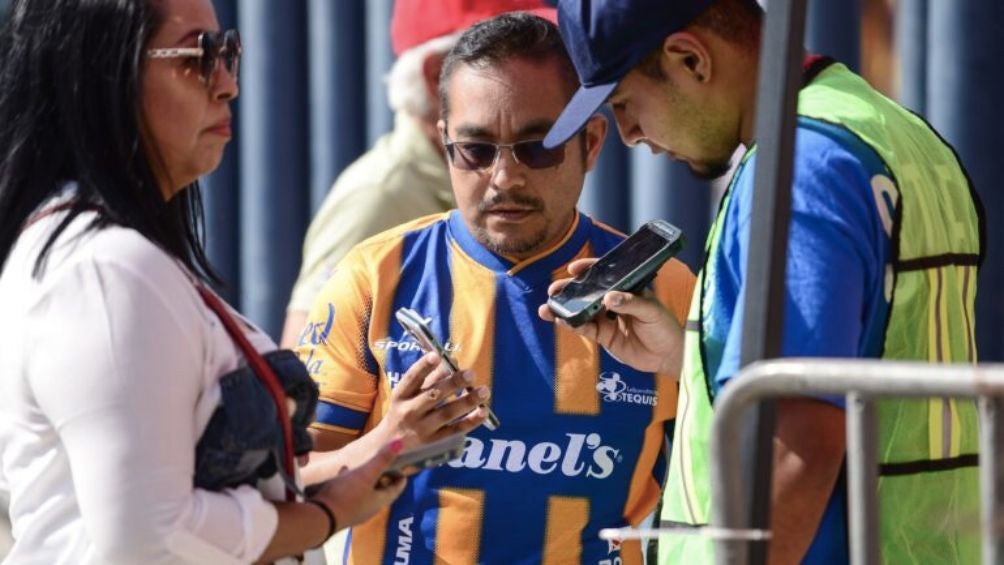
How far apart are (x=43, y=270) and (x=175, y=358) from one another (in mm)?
214

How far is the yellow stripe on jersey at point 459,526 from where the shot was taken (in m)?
3.22

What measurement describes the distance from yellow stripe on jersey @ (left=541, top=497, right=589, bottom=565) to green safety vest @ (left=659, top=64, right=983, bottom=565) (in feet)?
1.84

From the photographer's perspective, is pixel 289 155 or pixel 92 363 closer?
pixel 92 363

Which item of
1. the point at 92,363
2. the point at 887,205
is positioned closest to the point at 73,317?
the point at 92,363

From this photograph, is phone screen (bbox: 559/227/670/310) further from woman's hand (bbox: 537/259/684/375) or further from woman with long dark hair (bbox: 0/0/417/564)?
woman with long dark hair (bbox: 0/0/417/564)

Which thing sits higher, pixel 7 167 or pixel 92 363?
pixel 7 167

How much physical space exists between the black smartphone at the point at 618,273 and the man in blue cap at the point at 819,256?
26cm

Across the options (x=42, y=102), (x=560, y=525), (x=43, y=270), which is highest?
(x=42, y=102)

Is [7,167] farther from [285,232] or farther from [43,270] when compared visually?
[285,232]

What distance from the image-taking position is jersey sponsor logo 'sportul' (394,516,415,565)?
128 inches

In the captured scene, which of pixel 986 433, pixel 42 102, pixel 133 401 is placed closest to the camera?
pixel 986 433

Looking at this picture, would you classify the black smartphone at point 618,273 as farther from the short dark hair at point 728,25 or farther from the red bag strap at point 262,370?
the red bag strap at point 262,370

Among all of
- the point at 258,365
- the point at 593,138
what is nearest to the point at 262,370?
the point at 258,365

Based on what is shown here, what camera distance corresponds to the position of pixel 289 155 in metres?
6.22
